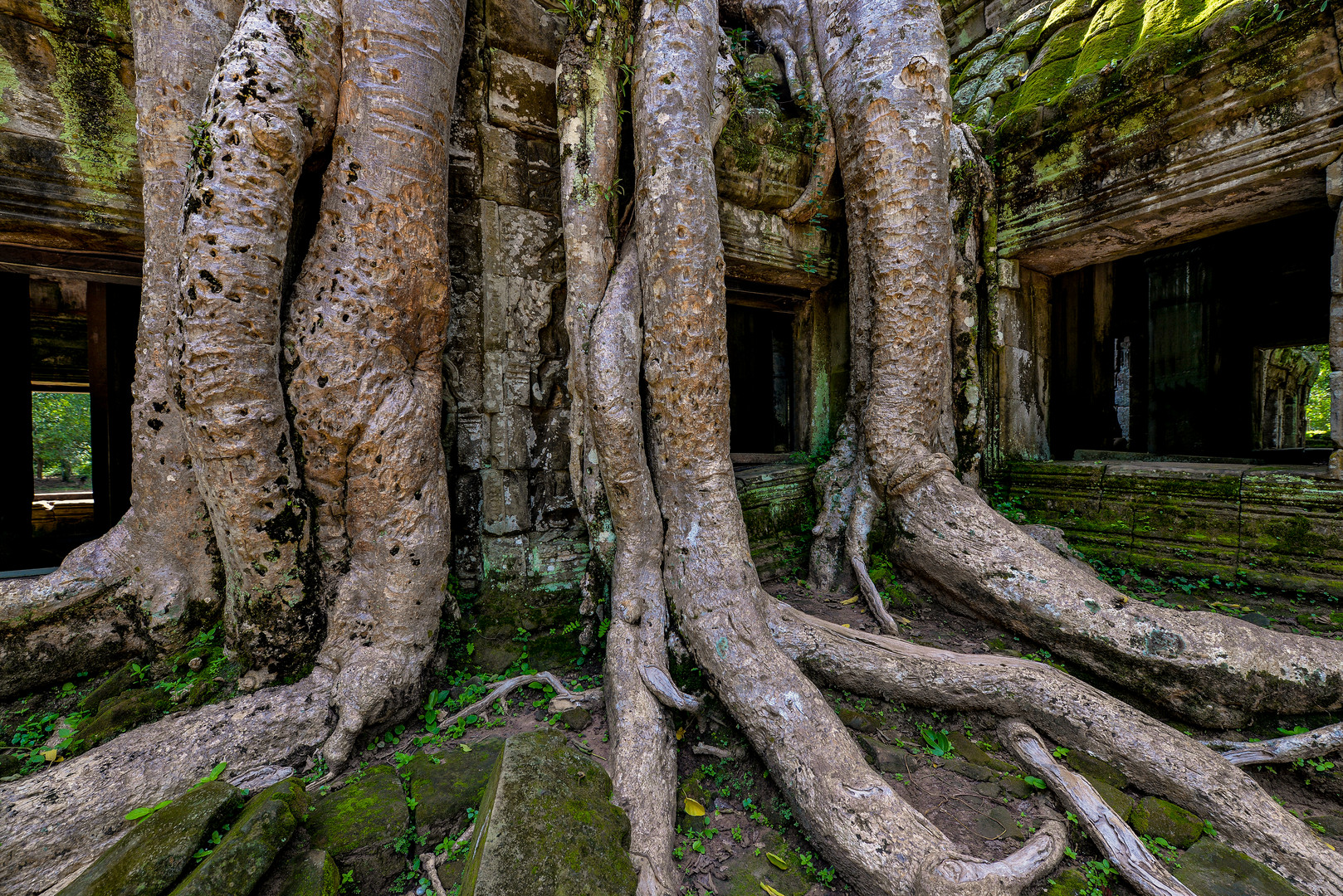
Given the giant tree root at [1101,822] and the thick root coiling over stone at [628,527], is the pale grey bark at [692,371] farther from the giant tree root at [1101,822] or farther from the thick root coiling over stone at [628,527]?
the giant tree root at [1101,822]

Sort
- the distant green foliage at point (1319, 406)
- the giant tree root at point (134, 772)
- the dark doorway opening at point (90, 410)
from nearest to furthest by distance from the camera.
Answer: the giant tree root at point (134, 772), the dark doorway opening at point (90, 410), the distant green foliage at point (1319, 406)

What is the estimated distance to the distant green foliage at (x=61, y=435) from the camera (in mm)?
13242

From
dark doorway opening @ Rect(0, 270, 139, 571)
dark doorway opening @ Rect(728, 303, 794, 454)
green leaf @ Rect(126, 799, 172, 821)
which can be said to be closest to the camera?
green leaf @ Rect(126, 799, 172, 821)

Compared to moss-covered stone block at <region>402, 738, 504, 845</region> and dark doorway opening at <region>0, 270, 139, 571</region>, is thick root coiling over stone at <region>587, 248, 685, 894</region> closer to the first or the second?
moss-covered stone block at <region>402, 738, 504, 845</region>

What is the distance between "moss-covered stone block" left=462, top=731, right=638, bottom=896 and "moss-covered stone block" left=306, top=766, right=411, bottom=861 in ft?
1.04

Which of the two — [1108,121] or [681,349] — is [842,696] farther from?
[1108,121]

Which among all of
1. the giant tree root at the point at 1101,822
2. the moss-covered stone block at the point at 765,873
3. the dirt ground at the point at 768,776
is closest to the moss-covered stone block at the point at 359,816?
the dirt ground at the point at 768,776

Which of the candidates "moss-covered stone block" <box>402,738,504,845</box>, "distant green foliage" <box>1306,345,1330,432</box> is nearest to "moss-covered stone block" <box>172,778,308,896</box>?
"moss-covered stone block" <box>402,738,504,845</box>

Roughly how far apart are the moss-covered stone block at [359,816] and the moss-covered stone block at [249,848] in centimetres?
14

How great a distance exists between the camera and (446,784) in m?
1.81

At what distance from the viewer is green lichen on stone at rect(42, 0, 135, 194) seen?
2219 mm

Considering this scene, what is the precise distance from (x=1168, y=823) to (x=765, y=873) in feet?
4.65

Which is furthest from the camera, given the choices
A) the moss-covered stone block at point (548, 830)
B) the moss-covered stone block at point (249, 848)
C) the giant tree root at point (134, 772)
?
the giant tree root at point (134, 772)

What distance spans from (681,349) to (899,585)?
6.32 ft
